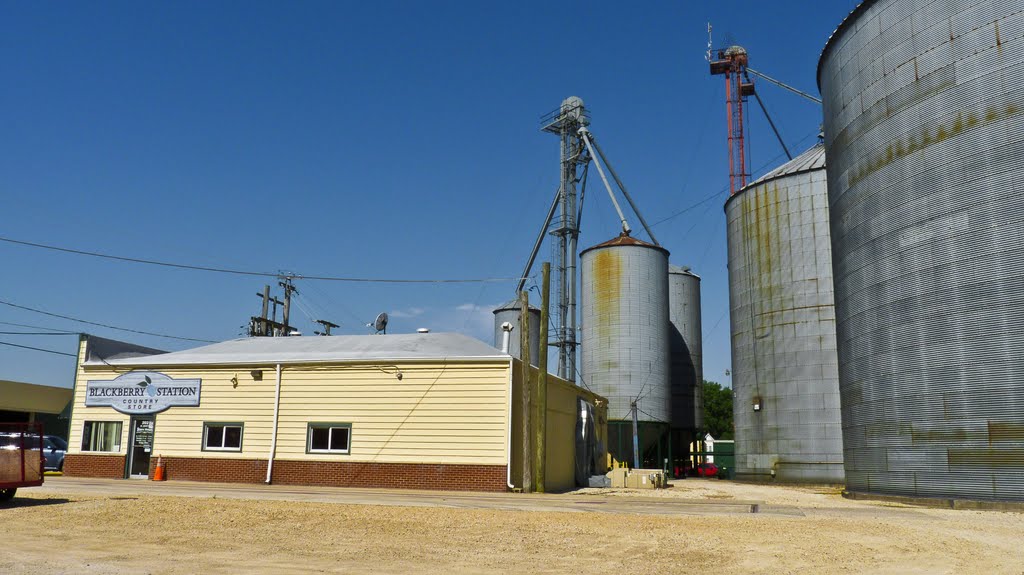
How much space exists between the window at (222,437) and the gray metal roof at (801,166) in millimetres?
24989

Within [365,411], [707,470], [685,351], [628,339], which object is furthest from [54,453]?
[707,470]

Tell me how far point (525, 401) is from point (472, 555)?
1393cm

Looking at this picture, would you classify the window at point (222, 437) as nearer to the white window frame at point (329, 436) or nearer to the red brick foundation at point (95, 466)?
the white window frame at point (329, 436)

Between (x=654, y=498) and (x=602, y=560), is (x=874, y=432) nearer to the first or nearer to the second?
(x=654, y=498)

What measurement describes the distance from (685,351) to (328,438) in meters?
27.7

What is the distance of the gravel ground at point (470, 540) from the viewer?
10.4 metres

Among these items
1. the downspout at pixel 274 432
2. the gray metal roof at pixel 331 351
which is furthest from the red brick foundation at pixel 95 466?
the downspout at pixel 274 432

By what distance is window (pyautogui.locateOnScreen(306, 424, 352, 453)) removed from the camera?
26438 millimetres

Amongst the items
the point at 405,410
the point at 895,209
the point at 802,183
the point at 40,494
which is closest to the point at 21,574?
the point at 40,494

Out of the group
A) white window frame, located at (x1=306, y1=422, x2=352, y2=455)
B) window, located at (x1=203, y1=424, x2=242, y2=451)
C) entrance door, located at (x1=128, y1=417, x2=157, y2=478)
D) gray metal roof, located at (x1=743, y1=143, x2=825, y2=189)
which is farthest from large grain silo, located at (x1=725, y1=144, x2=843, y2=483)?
entrance door, located at (x1=128, y1=417, x2=157, y2=478)

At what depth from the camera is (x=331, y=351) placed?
29.0 m

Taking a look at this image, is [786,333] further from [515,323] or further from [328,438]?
[328,438]

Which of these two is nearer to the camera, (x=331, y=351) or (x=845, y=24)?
(x=845, y=24)

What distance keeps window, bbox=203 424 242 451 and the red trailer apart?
8.73 m
